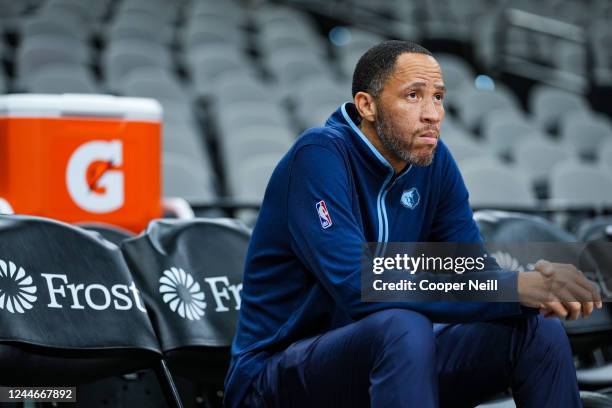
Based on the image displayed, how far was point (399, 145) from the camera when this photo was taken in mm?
2078

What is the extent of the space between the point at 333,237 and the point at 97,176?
1.06m

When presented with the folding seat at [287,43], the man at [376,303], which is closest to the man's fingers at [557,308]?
the man at [376,303]

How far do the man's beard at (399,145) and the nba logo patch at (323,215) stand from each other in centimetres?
24

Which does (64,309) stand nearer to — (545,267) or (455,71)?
(545,267)

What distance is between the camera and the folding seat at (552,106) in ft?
25.2

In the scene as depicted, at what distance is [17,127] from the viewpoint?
2.70m

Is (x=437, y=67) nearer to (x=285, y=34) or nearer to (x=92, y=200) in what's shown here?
(x=92, y=200)

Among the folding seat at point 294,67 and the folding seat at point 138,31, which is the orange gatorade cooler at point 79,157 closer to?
the folding seat at point 294,67

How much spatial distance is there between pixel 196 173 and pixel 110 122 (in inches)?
79.8

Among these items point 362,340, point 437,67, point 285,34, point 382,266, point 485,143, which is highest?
point 285,34

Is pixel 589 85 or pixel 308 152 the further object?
pixel 589 85

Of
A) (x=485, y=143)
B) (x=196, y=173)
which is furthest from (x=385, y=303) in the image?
(x=485, y=143)

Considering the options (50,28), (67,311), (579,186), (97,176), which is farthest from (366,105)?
(50,28)

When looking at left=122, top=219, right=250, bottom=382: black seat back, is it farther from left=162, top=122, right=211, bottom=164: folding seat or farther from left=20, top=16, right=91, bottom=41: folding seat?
left=20, top=16, right=91, bottom=41: folding seat
